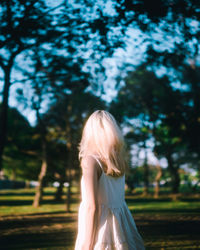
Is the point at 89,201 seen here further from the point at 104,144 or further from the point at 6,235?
the point at 6,235

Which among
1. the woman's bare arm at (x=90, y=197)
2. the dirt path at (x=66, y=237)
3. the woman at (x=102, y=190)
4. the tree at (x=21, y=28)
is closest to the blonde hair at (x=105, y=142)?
the woman at (x=102, y=190)

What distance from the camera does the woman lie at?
7.68 ft

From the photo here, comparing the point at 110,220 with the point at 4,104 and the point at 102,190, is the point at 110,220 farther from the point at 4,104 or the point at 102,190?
the point at 4,104

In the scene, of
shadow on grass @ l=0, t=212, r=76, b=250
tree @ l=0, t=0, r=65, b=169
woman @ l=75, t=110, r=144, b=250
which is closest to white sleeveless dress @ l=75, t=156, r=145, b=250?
woman @ l=75, t=110, r=144, b=250

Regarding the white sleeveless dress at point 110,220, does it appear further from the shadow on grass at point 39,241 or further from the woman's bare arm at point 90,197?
the shadow on grass at point 39,241

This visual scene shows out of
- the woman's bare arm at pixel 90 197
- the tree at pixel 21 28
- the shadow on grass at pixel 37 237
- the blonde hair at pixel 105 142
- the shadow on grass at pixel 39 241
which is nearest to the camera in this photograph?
the woman's bare arm at pixel 90 197

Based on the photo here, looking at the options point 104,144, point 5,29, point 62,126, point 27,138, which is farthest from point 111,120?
point 27,138

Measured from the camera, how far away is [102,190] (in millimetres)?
2449

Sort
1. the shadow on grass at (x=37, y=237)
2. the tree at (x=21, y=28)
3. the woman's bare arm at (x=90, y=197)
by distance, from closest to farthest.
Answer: the woman's bare arm at (x=90, y=197) < the shadow on grass at (x=37, y=237) < the tree at (x=21, y=28)

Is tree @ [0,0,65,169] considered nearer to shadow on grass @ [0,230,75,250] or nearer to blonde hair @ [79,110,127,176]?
shadow on grass @ [0,230,75,250]

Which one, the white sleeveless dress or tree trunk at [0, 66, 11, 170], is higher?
tree trunk at [0, 66, 11, 170]

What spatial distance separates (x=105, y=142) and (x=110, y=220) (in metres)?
0.69

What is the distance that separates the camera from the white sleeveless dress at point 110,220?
240 cm

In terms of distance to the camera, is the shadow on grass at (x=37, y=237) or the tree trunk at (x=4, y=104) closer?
the shadow on grass at (x=37, y=237)
